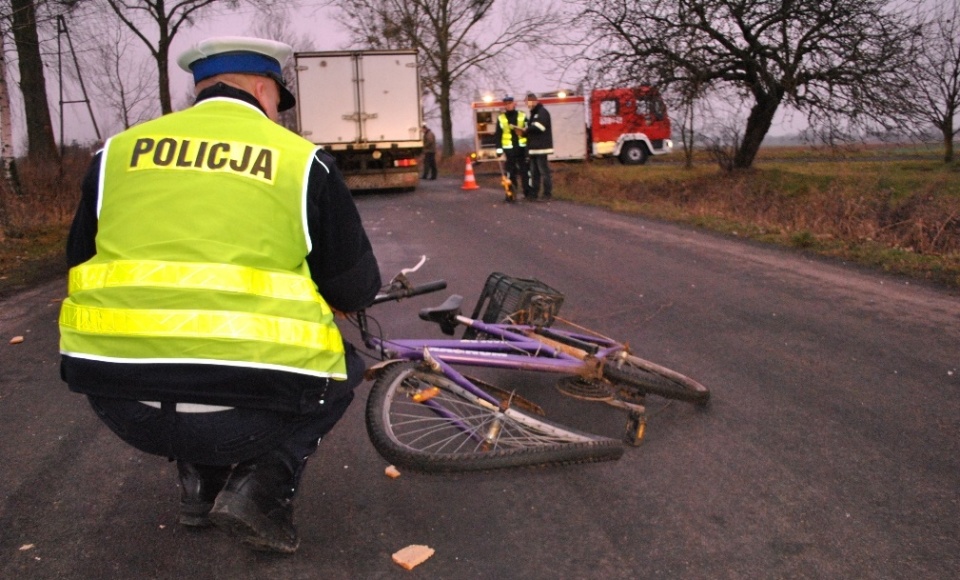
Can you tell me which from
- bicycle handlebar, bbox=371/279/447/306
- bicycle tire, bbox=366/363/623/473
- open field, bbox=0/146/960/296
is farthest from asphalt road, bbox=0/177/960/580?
open field, bbox=0/146/960/296

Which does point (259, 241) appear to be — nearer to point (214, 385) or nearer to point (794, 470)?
point (214, 385)

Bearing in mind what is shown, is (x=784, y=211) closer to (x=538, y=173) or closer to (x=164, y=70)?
(x=538, y=173)

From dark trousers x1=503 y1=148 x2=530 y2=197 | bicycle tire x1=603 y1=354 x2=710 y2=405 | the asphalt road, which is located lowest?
the asphalt road

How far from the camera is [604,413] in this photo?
4.29 m

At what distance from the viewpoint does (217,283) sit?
2301 millimetres

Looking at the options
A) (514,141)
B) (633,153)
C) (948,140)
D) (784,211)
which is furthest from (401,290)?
(633,153)

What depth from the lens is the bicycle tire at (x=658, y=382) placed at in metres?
4.26

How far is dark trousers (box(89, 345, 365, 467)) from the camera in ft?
7.97

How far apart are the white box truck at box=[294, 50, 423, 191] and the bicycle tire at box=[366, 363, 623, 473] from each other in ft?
59.1

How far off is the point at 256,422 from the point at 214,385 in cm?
21

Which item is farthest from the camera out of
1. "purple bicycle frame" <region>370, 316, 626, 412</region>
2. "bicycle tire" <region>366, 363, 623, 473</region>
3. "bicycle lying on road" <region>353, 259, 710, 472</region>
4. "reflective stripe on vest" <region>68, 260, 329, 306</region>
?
"purple bicycle frame" <region>370, 316, 626, 412</region>

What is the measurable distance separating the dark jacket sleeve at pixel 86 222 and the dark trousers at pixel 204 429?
1.60 ft

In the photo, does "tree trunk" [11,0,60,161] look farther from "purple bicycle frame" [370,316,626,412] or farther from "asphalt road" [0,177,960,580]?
"purple bicycle frame" [370,316,626,412]

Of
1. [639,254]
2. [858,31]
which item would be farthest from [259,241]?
[858,31]
